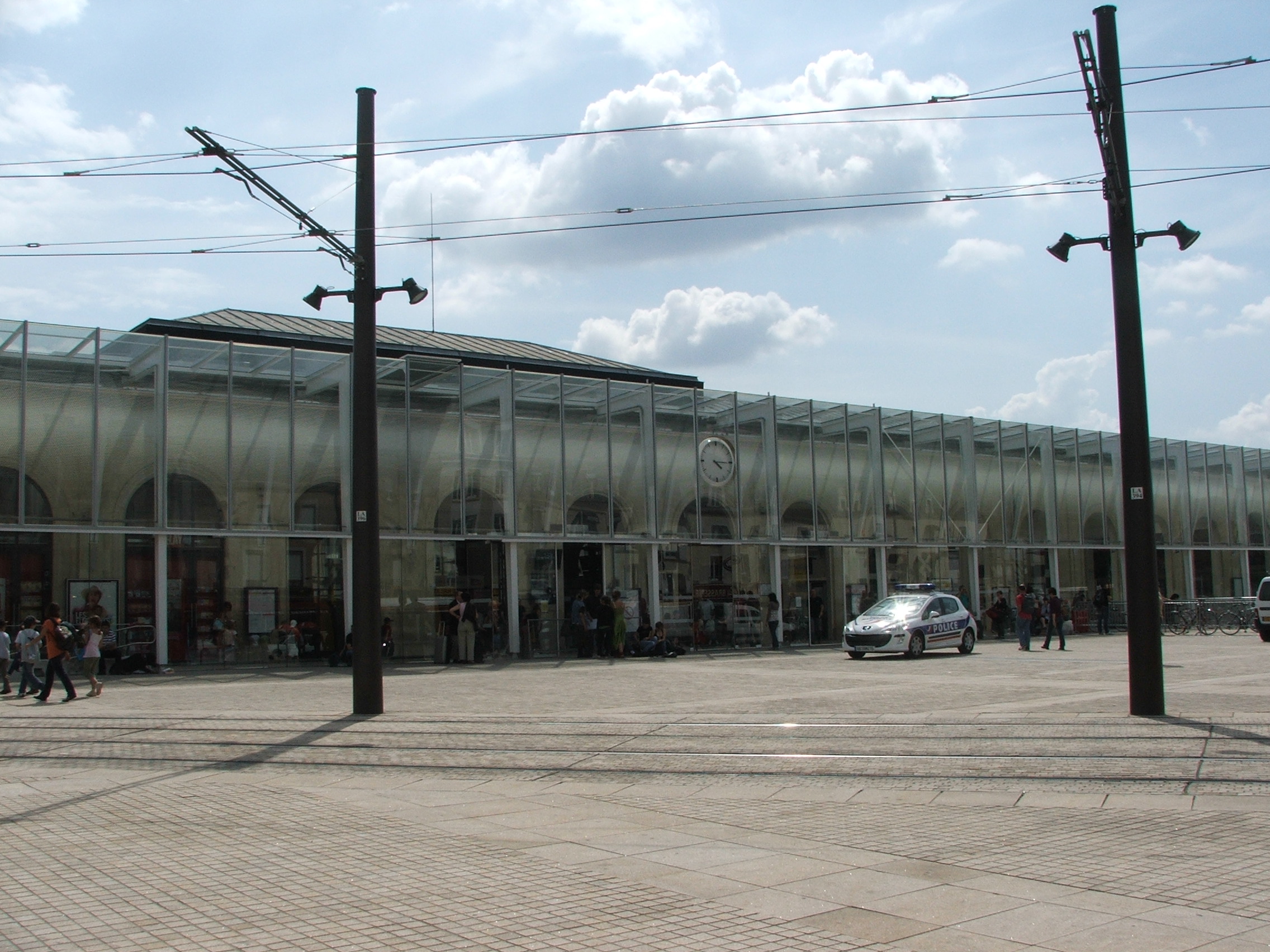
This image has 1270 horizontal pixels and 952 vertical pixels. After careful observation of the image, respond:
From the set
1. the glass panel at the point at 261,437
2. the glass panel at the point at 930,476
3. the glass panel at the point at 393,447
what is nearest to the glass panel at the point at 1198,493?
the glass panel at the point at 930,476

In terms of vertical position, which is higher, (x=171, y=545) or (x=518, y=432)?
(x=518, y=432)

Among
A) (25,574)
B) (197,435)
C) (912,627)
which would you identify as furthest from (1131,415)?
(25,574)

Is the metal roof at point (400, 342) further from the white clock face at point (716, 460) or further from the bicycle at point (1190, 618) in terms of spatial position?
the bicycle at point (1190, 618)

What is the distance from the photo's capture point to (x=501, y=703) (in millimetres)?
17484

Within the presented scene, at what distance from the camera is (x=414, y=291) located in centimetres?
1655

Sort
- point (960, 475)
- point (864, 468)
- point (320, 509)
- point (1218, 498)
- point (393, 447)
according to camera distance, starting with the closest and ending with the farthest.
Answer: point (320, 509), point (393, 447), point (864, 468), point (960, 475), point (1218, 498)

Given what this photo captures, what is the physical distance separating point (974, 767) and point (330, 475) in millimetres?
19779

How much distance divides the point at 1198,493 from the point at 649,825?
161ft

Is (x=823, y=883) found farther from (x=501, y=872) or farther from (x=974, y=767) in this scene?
(x=974, y=767)

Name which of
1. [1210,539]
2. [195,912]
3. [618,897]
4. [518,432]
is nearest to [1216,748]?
[618,897]

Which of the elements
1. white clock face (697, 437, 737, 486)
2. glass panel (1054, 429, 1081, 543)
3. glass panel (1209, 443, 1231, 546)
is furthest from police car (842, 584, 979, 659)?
glass panel (1209, 443, 1231, 546)

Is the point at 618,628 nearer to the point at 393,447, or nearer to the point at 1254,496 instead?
the point at 393,447

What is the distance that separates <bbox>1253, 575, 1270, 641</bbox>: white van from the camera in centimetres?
3391

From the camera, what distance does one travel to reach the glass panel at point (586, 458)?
1200 inches
